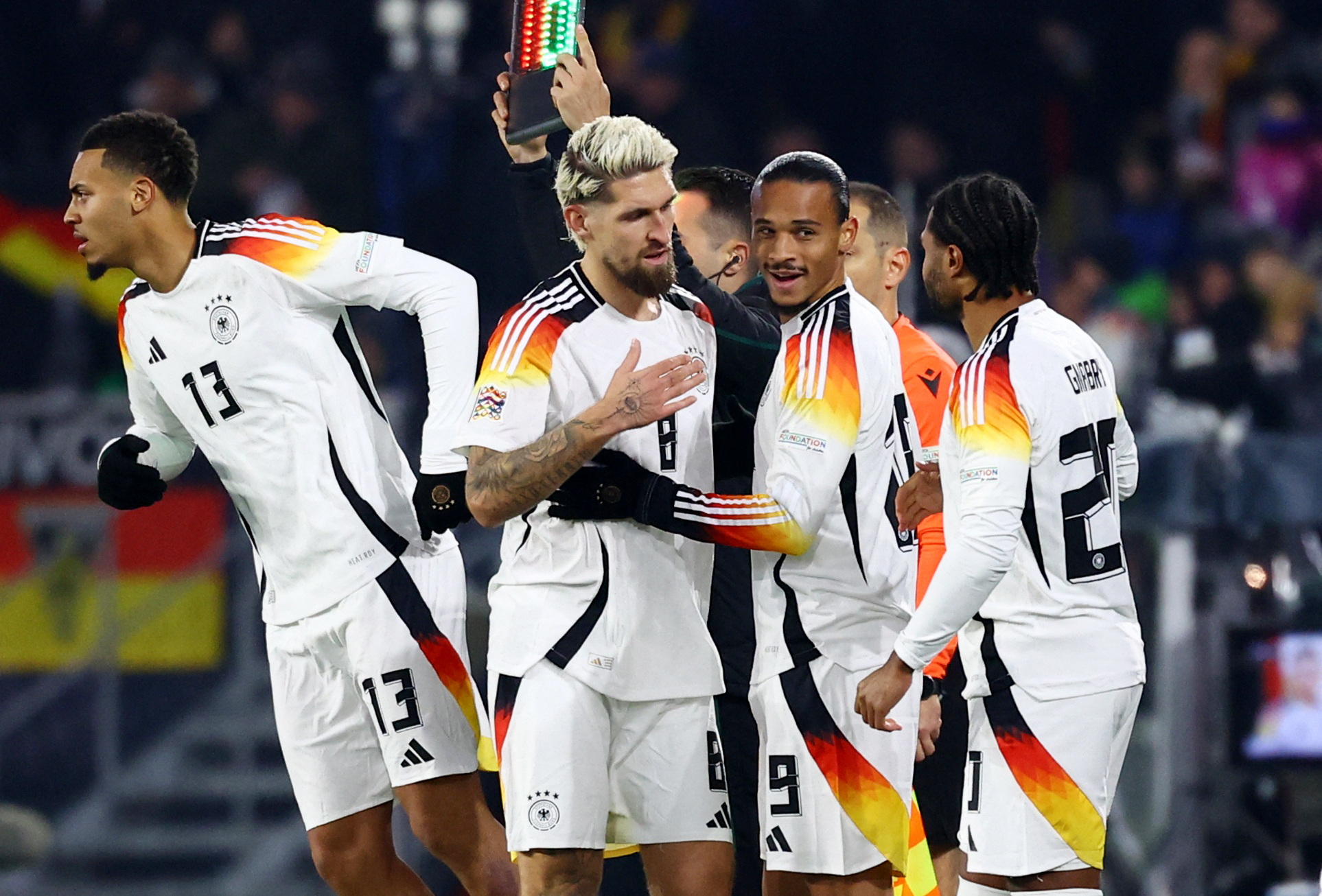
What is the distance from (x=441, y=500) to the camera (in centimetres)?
443

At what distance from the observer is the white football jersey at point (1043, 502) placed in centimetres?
409

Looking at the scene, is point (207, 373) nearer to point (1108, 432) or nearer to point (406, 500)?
point (406, 500)

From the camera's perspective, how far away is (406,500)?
4.82 meters

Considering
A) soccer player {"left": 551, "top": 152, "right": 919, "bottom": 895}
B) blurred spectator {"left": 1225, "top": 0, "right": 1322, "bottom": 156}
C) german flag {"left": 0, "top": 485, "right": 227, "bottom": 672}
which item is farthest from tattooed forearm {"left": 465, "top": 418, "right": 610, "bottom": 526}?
blurred spectator {"left": 1225, "top": 0, "right": 1322, "bottom": 156}

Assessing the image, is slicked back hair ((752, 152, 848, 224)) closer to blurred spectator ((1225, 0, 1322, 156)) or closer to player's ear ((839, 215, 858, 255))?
player's ear ((839, 215, 858, 255))

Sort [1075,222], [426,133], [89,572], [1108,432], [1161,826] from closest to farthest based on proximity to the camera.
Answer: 1. [1108,432]
2. [1161,826]
3. [89,572]
4. [426,133]
5. [1075,222]

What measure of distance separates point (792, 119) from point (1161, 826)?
6273 millimetres

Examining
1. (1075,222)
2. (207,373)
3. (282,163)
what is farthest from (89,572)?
(1075,222)

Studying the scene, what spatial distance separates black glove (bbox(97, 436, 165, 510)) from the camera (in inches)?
194

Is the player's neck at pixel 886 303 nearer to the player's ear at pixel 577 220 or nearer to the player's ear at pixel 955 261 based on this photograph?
the player's ear at pixel 955 261

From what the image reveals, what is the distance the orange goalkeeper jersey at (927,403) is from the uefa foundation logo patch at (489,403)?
1.55 m

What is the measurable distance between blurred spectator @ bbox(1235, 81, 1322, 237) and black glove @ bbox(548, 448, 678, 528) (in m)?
8.90

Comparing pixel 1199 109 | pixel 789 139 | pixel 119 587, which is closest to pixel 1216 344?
pixel 1199 109

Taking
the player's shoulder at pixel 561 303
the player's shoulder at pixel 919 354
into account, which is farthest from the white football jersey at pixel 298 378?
the player's shoulder at pixel 919 354
